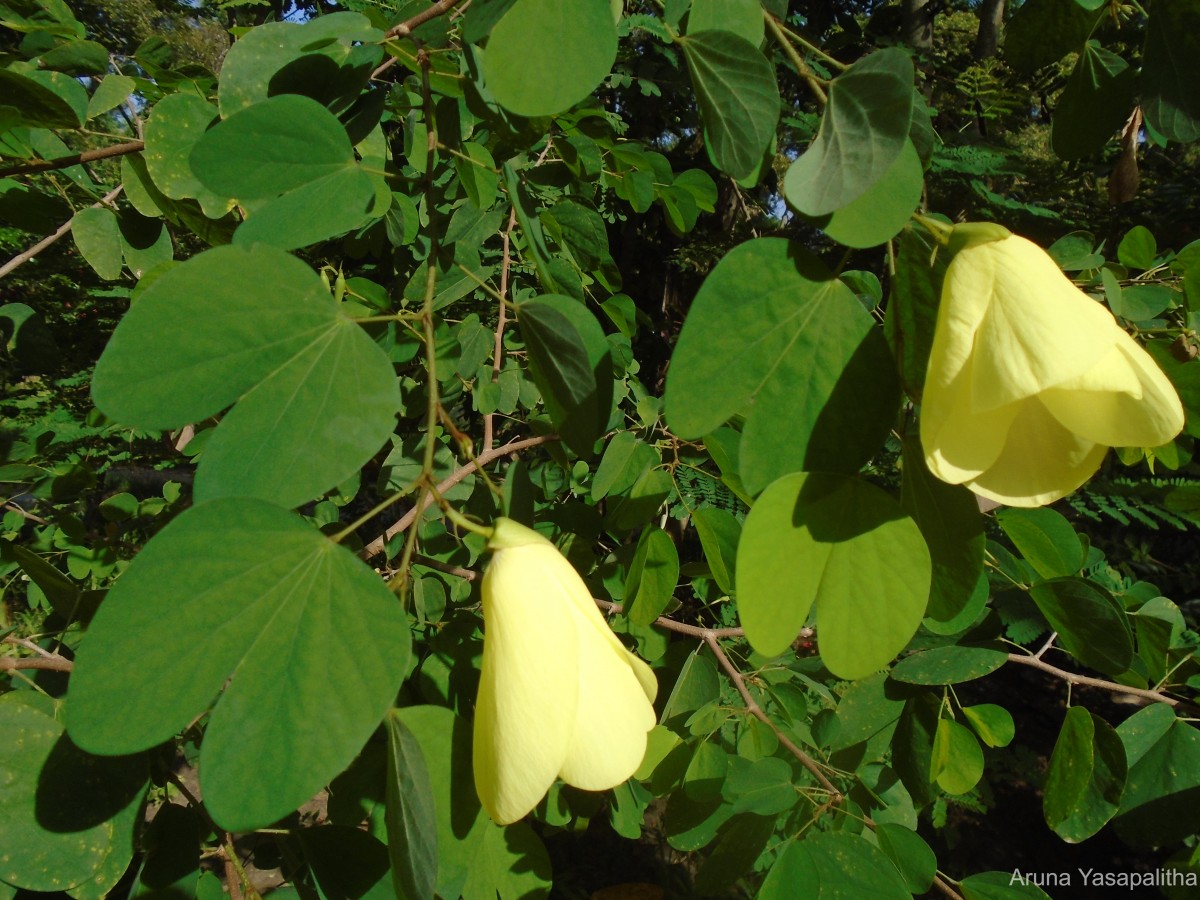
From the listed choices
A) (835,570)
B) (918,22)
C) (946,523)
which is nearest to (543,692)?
(835,570)

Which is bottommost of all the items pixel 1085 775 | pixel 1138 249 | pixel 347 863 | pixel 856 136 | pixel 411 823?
pixel 1085 775

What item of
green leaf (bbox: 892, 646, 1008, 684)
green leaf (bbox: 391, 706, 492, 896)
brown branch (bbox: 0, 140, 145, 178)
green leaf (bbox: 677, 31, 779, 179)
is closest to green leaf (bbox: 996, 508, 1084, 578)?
green leaf (bbox: 892, 646, 1008, 684)

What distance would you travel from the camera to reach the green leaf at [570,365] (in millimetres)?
632

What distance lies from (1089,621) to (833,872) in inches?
15.5

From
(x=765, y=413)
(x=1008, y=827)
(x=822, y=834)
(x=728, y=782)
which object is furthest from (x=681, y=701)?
(x=1008, y=827)

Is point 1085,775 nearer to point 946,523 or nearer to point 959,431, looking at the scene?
point 946,523

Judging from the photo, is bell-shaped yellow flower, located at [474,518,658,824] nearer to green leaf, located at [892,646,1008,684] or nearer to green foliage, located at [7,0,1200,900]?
green foliage, located at [7,0,1200,900]

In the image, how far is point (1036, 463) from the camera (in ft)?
1.67

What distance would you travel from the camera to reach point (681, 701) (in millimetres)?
1070

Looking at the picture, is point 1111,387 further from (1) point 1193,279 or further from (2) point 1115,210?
(2) point 1115,210

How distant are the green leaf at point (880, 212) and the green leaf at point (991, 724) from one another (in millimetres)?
798

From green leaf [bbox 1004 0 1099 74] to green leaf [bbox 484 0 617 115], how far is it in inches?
16.7

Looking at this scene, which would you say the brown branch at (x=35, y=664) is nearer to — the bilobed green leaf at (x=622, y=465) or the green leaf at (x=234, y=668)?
the green leaf at (x=234, y=668)

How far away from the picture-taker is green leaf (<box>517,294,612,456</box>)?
2.07 ft
